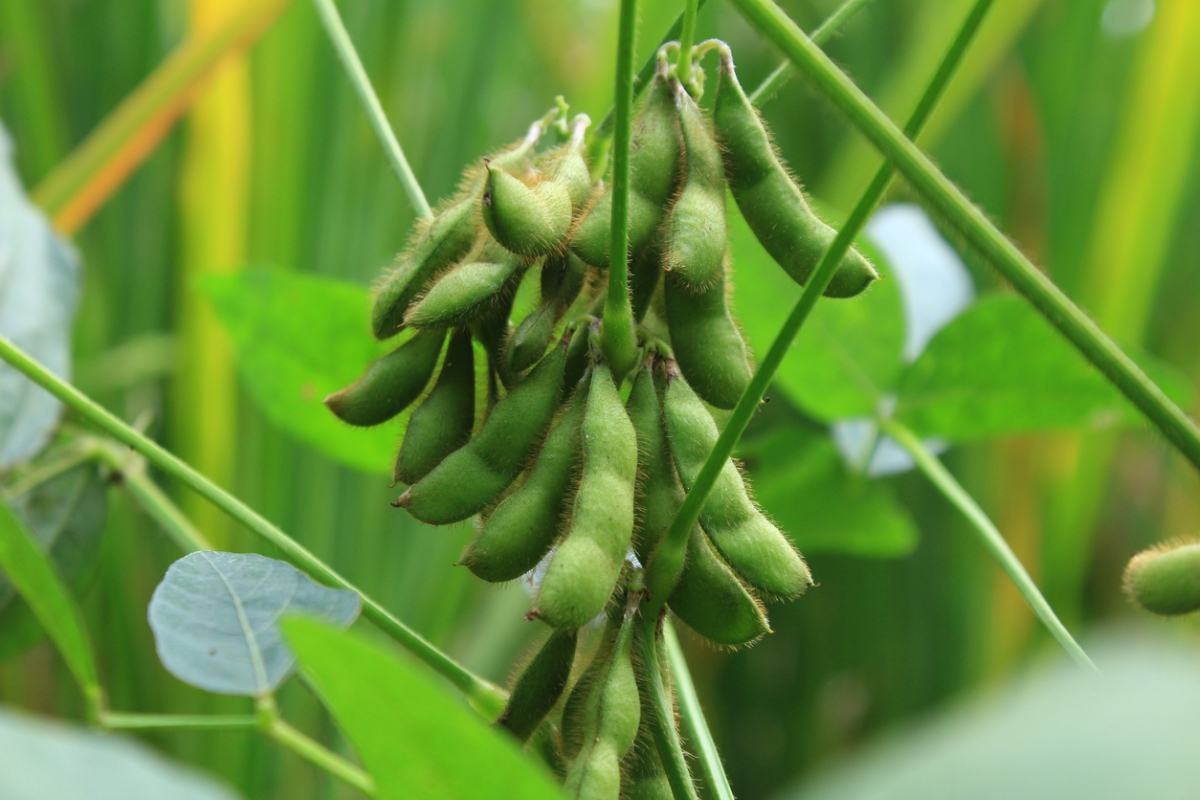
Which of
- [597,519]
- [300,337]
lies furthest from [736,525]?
[300,337]

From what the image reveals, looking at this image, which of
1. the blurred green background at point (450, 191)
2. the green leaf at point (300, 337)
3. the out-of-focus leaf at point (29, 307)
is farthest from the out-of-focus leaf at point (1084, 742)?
the blurred green background at point (450, 191)

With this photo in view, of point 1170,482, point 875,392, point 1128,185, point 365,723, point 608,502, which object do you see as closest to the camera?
point 365,723

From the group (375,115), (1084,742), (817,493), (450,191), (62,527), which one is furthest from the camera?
(450,191)

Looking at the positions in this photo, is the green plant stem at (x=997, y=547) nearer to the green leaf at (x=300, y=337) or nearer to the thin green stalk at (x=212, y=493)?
the thin green stalk at (x=212, y=493)

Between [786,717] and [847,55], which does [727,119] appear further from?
[847,55]

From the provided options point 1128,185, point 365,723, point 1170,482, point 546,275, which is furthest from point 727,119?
point 1170,482

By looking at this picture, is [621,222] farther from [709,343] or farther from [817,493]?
[817,493]
